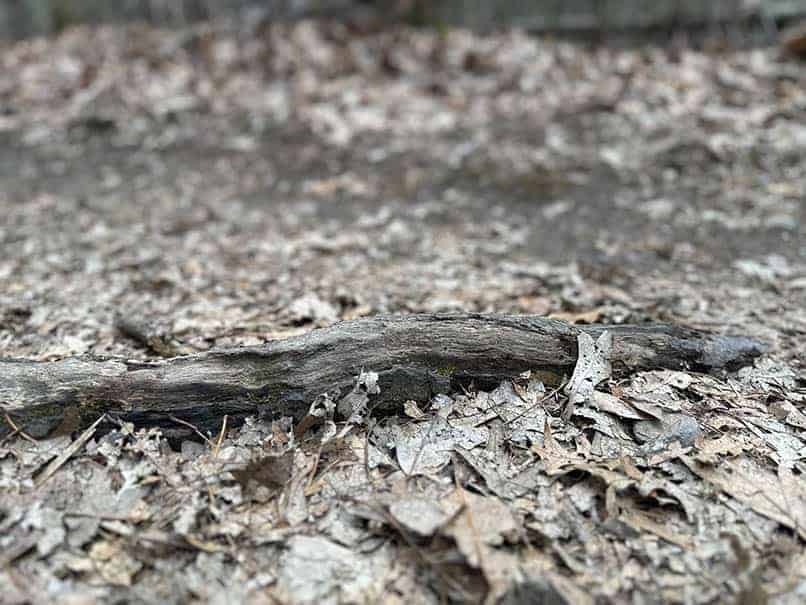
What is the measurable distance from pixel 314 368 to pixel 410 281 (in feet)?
5.70

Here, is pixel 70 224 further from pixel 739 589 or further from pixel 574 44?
pixel 574 44

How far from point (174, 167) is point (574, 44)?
197 inches

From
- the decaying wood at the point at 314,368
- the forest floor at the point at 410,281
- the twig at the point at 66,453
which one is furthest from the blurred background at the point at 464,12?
the twig at the point at 66,453

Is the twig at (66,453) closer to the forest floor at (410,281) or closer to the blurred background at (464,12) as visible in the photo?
the forest floor at (410,281)

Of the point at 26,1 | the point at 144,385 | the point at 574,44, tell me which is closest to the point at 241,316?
the point at 144,385

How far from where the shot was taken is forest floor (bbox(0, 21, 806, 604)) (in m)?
2.00

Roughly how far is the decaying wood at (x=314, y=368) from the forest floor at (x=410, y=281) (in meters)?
0.09

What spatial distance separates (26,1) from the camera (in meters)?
8.95

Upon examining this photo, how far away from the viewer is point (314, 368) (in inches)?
99.7

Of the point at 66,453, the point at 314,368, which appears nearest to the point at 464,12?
the point at 314,368

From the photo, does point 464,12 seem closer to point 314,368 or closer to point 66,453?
point 314,368

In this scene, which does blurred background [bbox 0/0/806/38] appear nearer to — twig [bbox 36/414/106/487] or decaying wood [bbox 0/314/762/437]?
decaying wood [bbox 0/314/762/437]

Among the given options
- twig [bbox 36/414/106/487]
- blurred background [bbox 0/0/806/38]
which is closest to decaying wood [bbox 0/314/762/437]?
twig [bbox 36/414/106/487]

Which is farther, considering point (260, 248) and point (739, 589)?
point (260, 248)
